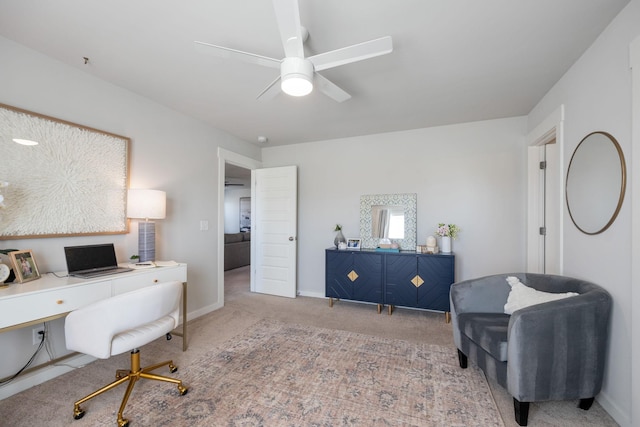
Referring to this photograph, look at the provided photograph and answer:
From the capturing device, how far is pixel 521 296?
208 cm

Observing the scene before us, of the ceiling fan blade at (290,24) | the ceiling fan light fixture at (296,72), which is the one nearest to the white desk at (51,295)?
the ceiling fan light fixture at (296,72)

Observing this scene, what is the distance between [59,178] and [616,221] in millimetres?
4009

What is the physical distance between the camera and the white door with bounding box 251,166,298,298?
4352mm

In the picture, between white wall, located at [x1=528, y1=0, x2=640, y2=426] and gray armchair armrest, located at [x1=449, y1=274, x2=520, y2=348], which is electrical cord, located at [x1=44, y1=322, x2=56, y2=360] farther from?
white wall, located at [x1=528, y1=0, x2=640, y2=426]

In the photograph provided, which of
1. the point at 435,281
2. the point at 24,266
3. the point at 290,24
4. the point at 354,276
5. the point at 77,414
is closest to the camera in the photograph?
the point at 290,24

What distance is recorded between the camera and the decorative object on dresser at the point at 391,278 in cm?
330

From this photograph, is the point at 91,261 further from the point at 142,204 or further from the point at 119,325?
the point at 119,325

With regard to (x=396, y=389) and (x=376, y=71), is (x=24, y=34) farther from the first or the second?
(x=396, y=389)

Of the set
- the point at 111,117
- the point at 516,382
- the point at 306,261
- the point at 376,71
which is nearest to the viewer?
the point at 516,382

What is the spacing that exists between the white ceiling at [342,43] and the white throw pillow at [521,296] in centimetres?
179

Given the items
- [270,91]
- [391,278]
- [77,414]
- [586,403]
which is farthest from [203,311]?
[586,403]

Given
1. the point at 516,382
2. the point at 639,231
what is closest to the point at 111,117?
the point at 516,382

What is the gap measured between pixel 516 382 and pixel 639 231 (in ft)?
3.53

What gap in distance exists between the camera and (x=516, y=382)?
1601 millimetres
